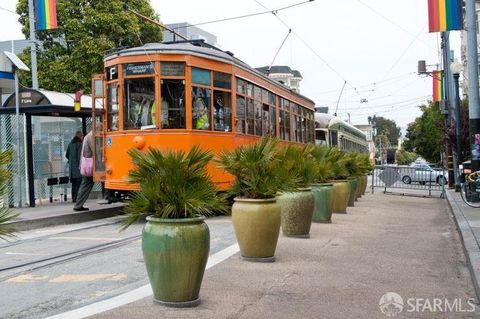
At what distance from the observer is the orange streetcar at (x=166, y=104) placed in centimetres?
1148

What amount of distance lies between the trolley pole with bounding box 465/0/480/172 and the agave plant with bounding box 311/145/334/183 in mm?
5739

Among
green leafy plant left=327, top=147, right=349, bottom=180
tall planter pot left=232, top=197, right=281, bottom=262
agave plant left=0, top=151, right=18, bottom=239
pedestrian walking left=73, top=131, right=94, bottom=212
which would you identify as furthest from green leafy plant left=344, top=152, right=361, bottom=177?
agave plant left=0, top=151, right=18, bottom=239

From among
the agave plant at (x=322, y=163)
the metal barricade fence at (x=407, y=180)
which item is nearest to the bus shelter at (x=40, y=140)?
the agave plant at (x=322, y=163)

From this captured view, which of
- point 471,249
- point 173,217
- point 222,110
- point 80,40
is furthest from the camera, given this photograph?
point 80,40

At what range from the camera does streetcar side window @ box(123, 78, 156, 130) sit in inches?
454

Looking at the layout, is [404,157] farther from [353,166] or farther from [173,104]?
[173,104]

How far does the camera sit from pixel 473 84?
16.3 meters

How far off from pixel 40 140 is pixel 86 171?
3768 millimetres

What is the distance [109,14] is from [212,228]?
18.6 meters

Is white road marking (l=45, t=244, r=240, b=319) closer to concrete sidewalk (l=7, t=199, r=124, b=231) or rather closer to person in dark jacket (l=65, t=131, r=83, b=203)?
concrete sidewalk (l=7, t=199, r=124, b=231)

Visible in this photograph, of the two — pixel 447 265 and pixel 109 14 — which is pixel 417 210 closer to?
pixel 447 265

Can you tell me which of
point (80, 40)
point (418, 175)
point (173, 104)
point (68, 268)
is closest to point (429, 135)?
point (418, 175)

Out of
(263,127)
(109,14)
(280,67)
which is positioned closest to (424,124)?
(280,67)

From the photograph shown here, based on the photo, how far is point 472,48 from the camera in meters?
16.2
